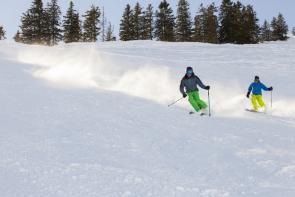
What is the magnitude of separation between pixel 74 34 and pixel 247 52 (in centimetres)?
3706

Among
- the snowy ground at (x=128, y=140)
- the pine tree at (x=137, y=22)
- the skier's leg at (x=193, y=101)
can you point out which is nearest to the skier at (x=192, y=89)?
the skier's leg at (x=193, y=101)

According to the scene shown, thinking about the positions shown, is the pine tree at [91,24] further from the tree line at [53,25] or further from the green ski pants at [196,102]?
the green ski pants at [196,102]

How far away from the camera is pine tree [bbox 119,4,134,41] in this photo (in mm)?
66075

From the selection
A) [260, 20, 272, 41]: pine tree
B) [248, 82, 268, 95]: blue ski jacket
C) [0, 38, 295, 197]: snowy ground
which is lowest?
[0, 38, 295, 197]: snowy ground

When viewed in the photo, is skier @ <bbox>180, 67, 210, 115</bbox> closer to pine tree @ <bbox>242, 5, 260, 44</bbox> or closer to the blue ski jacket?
the blue ski jacket

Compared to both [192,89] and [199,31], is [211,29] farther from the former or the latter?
[192,89]

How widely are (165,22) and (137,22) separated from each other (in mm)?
4679

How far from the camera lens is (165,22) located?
217 feet

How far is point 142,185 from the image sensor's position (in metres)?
6.35

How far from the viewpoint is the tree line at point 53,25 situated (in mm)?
63344

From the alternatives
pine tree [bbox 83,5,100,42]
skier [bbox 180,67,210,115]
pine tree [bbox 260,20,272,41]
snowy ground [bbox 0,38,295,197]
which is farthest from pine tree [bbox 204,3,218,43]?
skier [bbox 180,67,210,115]

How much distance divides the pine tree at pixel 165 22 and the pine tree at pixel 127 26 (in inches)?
162

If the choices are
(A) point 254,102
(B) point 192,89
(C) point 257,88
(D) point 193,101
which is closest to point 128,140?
(D) point 193,101

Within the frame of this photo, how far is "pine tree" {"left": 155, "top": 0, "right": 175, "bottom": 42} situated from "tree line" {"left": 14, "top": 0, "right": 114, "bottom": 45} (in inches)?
429
